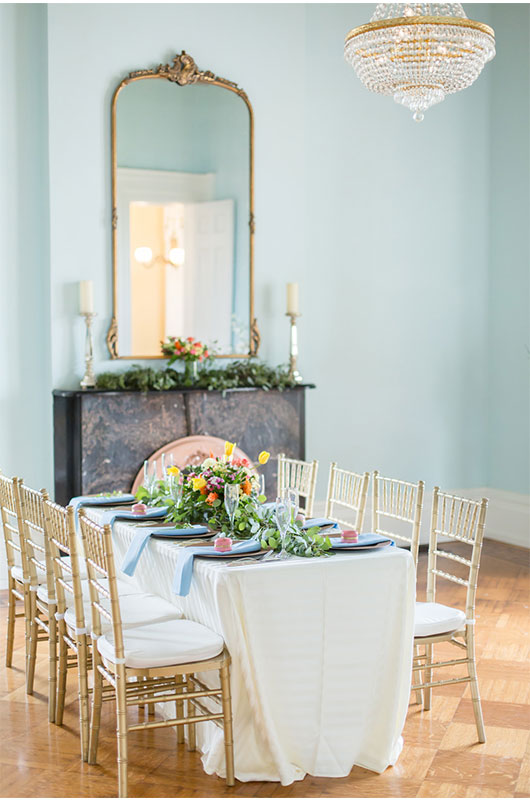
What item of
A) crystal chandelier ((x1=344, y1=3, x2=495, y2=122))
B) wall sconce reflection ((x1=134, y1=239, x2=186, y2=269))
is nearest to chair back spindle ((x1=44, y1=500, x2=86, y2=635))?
crystal chandelier ((x1=344, y1=3, x2=495, y2=122))

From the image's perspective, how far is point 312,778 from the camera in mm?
3406

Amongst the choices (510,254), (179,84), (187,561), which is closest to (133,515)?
(187,561)

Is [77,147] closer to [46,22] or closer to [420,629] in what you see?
[46,22]

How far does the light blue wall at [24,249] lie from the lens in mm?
5992

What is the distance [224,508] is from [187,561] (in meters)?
0.57

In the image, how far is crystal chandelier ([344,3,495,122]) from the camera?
3.75m

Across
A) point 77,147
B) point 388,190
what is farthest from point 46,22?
point 388,190

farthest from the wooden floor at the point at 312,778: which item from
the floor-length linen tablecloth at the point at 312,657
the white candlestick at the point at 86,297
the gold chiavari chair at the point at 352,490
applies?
the white candlestick at the point at 86,297

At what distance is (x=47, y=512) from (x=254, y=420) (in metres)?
2.96

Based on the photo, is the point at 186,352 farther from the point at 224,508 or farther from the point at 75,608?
the point at 75,608

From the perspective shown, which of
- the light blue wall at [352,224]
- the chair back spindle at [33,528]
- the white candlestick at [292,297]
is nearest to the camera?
the chair back spindle at [33,528]

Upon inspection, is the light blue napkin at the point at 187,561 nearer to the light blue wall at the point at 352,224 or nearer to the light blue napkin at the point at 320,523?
the light blue napkin at the point at 320,523

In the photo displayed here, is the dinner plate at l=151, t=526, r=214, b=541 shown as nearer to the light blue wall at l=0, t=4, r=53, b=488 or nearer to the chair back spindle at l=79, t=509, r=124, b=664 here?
the chair back spindle at l=79, t=509, r=124, b=664

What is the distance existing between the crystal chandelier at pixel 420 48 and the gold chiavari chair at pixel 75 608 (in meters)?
2.18
